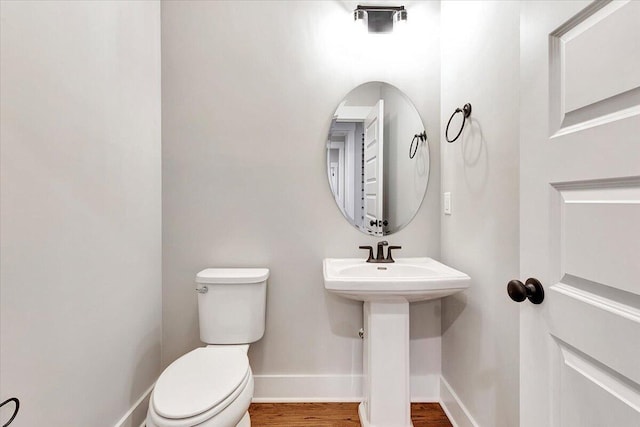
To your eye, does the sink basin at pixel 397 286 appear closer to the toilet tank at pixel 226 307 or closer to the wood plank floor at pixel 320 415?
the toilet tank at pixel 226 307

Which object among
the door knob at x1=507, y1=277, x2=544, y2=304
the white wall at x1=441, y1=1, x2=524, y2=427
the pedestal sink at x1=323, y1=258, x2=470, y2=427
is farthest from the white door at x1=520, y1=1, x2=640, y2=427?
the pedestal sink at x1=323, y1=258, x2=470, y2=427

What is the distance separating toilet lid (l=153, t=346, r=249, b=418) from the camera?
113cm

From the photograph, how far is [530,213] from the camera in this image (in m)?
0.81

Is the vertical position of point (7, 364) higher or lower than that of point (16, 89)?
lower

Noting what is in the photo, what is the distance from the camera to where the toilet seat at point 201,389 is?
1104mm

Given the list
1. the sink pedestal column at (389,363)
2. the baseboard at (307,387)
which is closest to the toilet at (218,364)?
the baseboard at (307,387)

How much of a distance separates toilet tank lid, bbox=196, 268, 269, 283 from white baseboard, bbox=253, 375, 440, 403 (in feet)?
2.07

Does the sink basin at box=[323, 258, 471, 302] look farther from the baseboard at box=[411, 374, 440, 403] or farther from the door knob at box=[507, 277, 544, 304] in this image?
the baseboard at box=[411, 374, 440, 403]

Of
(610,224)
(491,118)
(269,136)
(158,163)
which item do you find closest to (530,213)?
(610,224)

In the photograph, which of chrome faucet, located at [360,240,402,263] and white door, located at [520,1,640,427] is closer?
white door, located at [520,1,640,427]

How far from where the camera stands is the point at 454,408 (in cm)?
169

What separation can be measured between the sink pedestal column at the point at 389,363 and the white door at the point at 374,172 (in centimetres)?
54

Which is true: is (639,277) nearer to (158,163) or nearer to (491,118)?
(491,118)

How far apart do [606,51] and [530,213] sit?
14.4 inches
